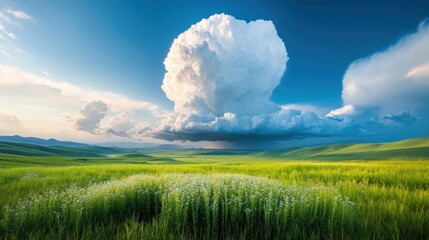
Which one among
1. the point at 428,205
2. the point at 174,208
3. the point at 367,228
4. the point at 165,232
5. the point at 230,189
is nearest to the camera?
the point at 165,232

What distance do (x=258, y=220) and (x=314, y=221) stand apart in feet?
2.91

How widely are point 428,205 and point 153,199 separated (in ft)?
18.1

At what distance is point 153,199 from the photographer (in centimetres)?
476

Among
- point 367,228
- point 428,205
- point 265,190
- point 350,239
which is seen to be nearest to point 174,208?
point 265,190

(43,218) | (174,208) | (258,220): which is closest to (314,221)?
(258,220)

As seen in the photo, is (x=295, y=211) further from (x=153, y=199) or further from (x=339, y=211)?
(x=153, y=199)

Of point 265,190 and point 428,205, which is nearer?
point 265,190

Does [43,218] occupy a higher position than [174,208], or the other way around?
[174,208]

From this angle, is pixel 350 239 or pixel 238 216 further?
pixel 238 216

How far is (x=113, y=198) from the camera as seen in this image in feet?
14.2

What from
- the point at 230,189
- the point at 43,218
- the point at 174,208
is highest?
the point at 230,189

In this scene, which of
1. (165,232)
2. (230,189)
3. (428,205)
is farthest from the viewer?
(428,205)

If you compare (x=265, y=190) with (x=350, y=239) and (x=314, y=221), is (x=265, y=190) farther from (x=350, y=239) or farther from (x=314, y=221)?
(x=350, y=239)

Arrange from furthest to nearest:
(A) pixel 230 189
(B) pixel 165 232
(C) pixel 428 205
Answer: (C) pixel 428 205 < (A) pixel 230 189 < (B) pixel 165 232
